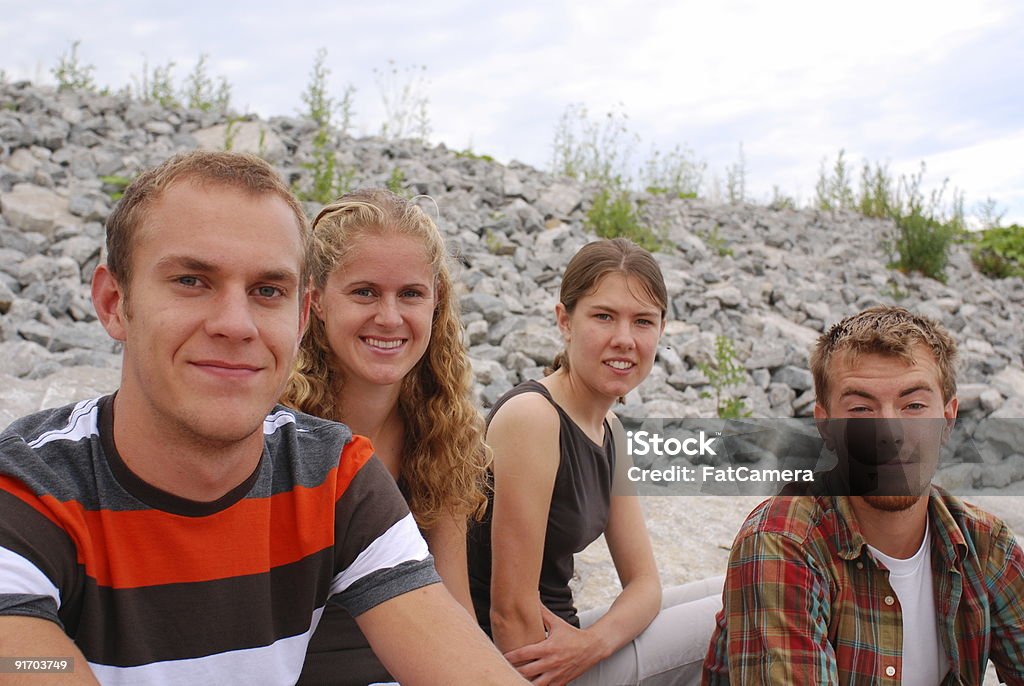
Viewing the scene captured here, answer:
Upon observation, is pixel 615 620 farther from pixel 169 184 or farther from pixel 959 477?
pixel 959 477

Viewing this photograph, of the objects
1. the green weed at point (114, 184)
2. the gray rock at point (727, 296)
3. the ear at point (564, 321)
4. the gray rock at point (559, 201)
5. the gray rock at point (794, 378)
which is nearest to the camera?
the ear at point (564, 321)

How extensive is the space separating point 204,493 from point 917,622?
1.70 metres

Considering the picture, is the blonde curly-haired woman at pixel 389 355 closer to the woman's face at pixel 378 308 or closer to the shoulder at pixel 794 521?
the woman's face at pixel 378 308

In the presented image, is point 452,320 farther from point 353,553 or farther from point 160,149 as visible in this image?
point 160,149

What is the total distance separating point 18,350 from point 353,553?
3.41 meters

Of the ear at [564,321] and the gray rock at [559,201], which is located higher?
the gray rock at [559,201]

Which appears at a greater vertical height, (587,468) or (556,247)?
(556,247)

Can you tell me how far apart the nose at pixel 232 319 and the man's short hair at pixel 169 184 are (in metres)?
0.17

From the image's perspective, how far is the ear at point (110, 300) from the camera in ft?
4.75

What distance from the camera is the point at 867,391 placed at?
2094 millimetres

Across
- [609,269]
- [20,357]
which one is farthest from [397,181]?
[609,269]

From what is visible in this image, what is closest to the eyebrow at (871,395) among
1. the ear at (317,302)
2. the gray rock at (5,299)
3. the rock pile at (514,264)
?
the rock pile at (514,264)

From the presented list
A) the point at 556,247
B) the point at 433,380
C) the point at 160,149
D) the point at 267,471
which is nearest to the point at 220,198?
the point at 267,471

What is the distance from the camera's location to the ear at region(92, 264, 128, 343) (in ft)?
4.75
